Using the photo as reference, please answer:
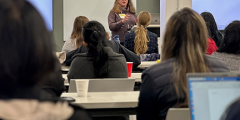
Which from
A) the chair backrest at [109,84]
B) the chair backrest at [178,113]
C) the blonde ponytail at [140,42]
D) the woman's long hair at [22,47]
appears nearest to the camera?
the woman's long hair at [22,47]

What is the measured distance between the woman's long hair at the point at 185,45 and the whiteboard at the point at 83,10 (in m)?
6.16

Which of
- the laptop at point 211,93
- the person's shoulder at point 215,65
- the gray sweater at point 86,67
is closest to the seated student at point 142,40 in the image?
the gray sweater at point 86,67

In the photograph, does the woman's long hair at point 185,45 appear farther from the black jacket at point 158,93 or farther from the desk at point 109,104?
the desk at point 109,104

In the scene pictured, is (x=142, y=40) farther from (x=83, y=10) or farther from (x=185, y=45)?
(x=185, y=45)

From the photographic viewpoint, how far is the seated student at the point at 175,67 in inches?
54.9

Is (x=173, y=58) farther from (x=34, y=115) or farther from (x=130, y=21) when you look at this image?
(x=130, y=21)

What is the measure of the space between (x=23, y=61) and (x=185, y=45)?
2.94 ft

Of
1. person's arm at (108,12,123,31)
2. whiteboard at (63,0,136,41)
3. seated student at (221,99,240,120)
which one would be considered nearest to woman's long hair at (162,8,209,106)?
seated student at (221,99,240,120)

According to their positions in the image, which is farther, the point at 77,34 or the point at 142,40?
the point at 142,40

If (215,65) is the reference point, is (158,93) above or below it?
below

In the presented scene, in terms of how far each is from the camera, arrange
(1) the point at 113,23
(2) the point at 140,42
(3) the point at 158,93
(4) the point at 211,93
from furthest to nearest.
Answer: (1) the point at 113,23 → (2) the point at 140,42 → (3) the point at 158,93 → (4) the point at 211,93

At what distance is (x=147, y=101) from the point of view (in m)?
1.44

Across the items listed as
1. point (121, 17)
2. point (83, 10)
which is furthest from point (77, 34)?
point (83, 10)

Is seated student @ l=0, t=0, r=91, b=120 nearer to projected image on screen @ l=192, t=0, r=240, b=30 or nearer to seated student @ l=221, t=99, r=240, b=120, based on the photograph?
seated student @ l=221, t=99, r=240, b=120
